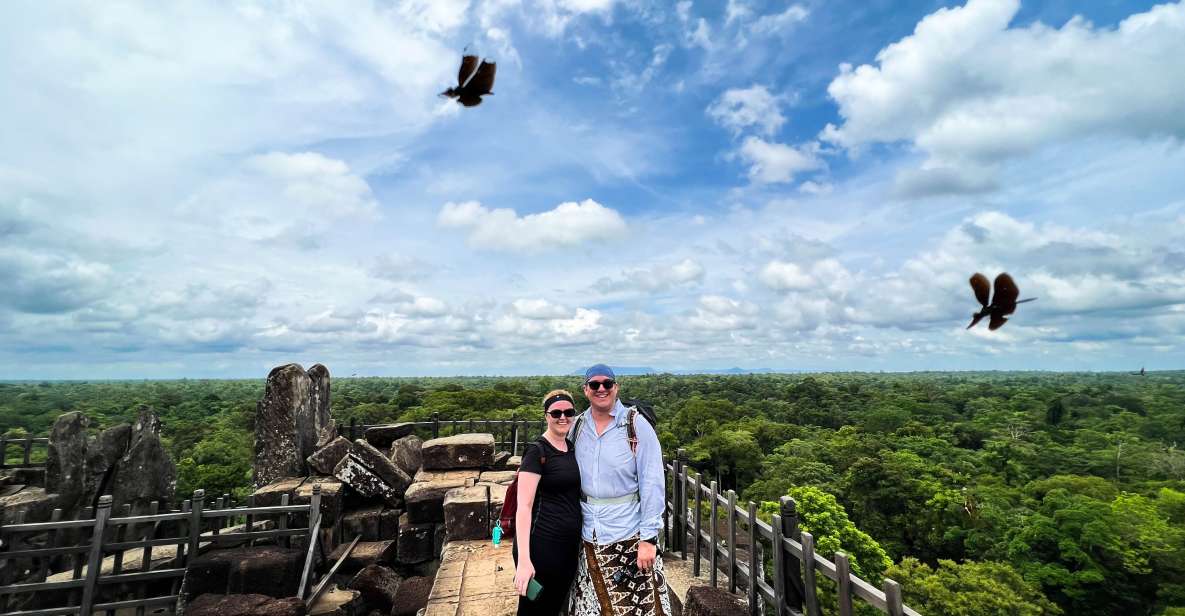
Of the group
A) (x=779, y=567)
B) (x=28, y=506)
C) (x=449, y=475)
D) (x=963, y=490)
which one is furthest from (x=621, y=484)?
(x=963, y=490)

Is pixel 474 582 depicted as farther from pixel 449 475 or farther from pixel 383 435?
pixel 383 435

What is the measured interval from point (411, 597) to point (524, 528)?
15.1 ft

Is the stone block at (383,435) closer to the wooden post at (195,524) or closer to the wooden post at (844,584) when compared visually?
the wooden post at (195,524)

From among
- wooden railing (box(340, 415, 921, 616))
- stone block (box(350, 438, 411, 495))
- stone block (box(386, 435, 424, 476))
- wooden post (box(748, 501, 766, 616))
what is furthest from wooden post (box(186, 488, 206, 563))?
wooden post (box(748, 501, 766, 616))

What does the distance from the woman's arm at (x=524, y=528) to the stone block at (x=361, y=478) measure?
20.6 feet

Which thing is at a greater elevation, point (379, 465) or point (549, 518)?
point (549, 518)

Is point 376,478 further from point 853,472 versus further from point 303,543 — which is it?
point 853,472

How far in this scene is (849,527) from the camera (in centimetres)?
1931

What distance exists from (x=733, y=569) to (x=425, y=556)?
4408 millimetres

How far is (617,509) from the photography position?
2768mm

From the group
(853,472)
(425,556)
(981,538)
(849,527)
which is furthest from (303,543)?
(853,472)

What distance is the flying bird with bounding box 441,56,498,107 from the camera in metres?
2.69

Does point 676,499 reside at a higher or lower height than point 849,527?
higher

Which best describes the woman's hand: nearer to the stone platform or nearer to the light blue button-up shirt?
the light blue button-up shirt
